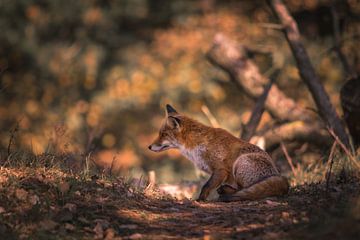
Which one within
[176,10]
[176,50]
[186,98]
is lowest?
[186,98]

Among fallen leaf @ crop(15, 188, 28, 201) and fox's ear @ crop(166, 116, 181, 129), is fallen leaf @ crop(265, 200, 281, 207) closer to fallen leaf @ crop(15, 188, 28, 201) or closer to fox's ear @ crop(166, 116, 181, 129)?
fox's ear @ crop(166, 116, 181, 129)

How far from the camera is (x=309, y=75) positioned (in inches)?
428

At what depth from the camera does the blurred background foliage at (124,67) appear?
1758 cm

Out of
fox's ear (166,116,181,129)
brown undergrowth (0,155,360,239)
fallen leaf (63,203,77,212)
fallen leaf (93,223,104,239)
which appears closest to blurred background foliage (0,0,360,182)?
fox's ear (166,116,181,129)

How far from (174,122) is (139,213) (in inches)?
103

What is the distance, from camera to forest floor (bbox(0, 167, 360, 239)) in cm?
472

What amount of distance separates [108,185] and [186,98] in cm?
1197

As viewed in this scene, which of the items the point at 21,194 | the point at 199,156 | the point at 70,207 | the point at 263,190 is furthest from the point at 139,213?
the point at 199,156

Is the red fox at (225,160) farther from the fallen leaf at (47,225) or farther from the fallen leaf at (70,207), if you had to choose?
the fallen leaf at (47,225)

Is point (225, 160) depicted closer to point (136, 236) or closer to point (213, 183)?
point (213, 183)

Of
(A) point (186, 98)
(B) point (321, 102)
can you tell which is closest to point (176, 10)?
(A) point (186, 98)

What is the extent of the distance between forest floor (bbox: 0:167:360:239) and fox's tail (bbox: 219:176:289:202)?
16cm

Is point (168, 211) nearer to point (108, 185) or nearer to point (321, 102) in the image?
point (108, 185)

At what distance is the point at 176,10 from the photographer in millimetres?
19656
